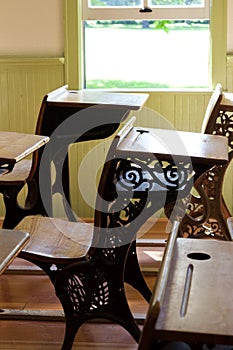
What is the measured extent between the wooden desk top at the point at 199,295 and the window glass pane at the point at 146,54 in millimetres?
2780

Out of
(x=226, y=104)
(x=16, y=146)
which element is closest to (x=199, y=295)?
(x=16, y=146)

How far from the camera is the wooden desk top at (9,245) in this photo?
1668 mm

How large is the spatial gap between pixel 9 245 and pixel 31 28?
104 inches

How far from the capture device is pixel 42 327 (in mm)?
2766

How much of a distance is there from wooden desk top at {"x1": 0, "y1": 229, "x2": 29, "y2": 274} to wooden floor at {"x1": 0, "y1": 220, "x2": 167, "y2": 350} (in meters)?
0.89

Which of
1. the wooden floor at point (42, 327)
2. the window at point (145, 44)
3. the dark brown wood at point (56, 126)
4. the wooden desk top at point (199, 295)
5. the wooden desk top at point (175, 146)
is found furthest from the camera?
the window at point (145, 44)

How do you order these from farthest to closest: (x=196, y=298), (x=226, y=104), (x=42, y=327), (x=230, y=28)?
1. (x=230, y=28)
2. (x=226, y=104)
3. (x=42, y=327)
4. (x=196, y=298)

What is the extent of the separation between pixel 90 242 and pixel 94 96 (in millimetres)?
1310

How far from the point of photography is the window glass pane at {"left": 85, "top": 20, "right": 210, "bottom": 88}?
4234 mm

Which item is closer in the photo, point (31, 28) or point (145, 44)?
point (31, 28)

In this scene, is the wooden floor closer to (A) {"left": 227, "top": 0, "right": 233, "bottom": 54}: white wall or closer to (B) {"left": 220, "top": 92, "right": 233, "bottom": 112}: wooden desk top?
(B) {"left": 220, "top": 92, "right": 233, "bottom": 112}: wooden desk top

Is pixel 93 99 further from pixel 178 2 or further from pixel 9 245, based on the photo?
pixel 9 245

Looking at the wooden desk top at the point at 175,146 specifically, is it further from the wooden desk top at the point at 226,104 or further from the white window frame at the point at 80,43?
the white window frame at the point at 80,43

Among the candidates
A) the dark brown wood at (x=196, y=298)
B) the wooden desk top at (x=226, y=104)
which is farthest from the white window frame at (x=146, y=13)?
the dark brown wood at (x=196, y=298)
